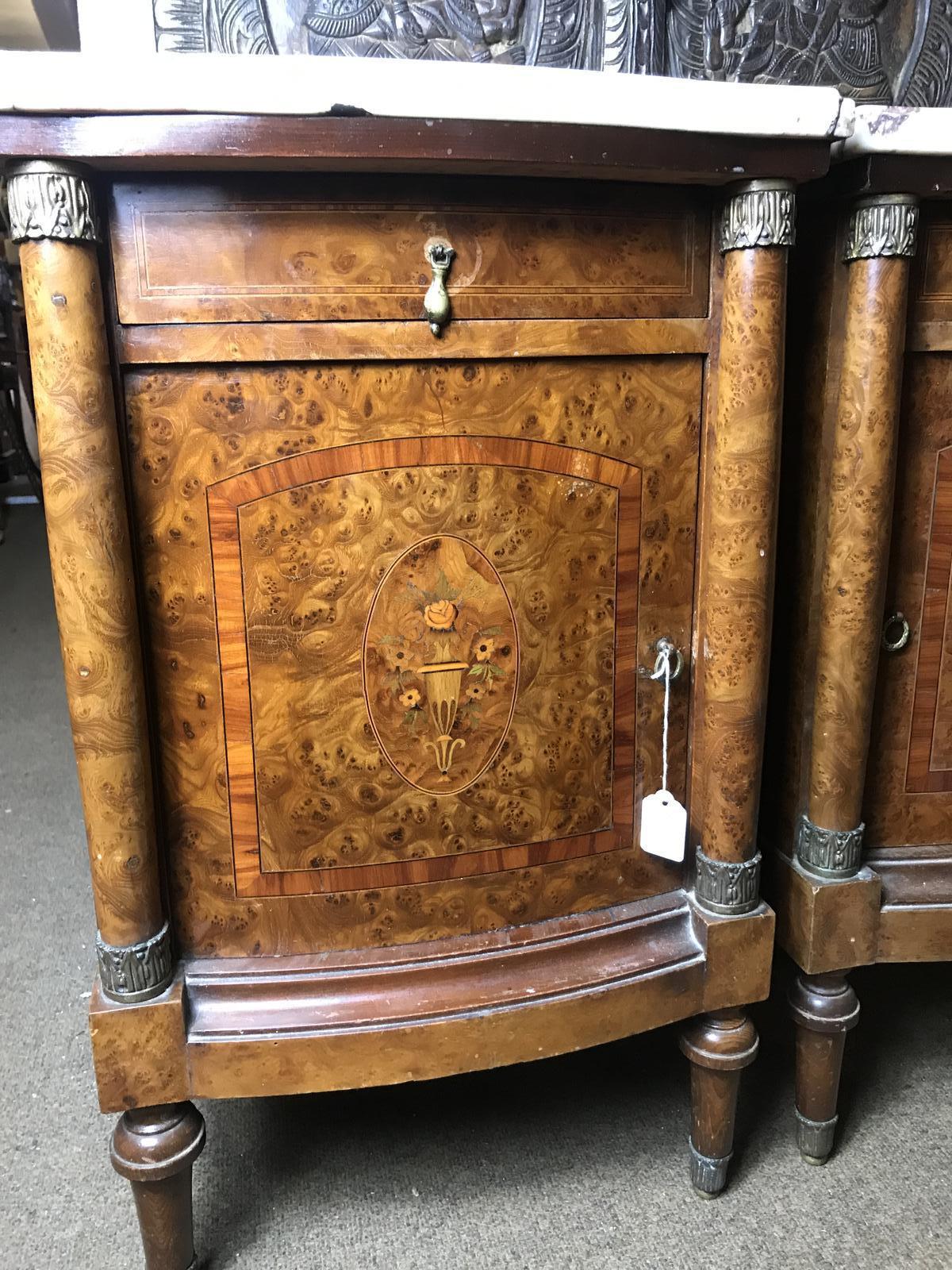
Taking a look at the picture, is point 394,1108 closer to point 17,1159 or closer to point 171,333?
point 17,1159

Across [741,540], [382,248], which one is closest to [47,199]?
[382,248]

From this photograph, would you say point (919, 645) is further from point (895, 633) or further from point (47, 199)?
point (47, 199)

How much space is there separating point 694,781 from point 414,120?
662mm

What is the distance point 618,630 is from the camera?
979mm

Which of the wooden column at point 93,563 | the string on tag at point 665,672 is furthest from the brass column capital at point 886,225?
the wooden column at point 93,563

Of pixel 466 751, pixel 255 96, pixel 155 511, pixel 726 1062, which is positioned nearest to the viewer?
pixel 255 96

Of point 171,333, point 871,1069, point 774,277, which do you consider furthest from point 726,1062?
point 171,333

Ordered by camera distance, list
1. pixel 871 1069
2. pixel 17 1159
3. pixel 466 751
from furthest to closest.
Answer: pixel 871 1069, pixel 17 1159, pixel 466 751

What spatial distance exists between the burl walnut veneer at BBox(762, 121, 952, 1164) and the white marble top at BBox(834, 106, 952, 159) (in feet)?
0.05

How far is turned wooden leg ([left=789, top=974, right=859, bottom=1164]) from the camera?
3.72ft

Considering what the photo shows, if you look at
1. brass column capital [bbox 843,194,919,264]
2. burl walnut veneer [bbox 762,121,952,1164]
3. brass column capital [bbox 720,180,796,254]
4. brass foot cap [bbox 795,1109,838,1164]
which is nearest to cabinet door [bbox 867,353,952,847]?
burl walnut veneer [bbox 762,121,952,1164]

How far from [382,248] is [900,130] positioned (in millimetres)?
468

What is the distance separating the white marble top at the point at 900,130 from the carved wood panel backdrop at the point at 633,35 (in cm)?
12

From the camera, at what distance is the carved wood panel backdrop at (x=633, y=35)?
0.85 m
